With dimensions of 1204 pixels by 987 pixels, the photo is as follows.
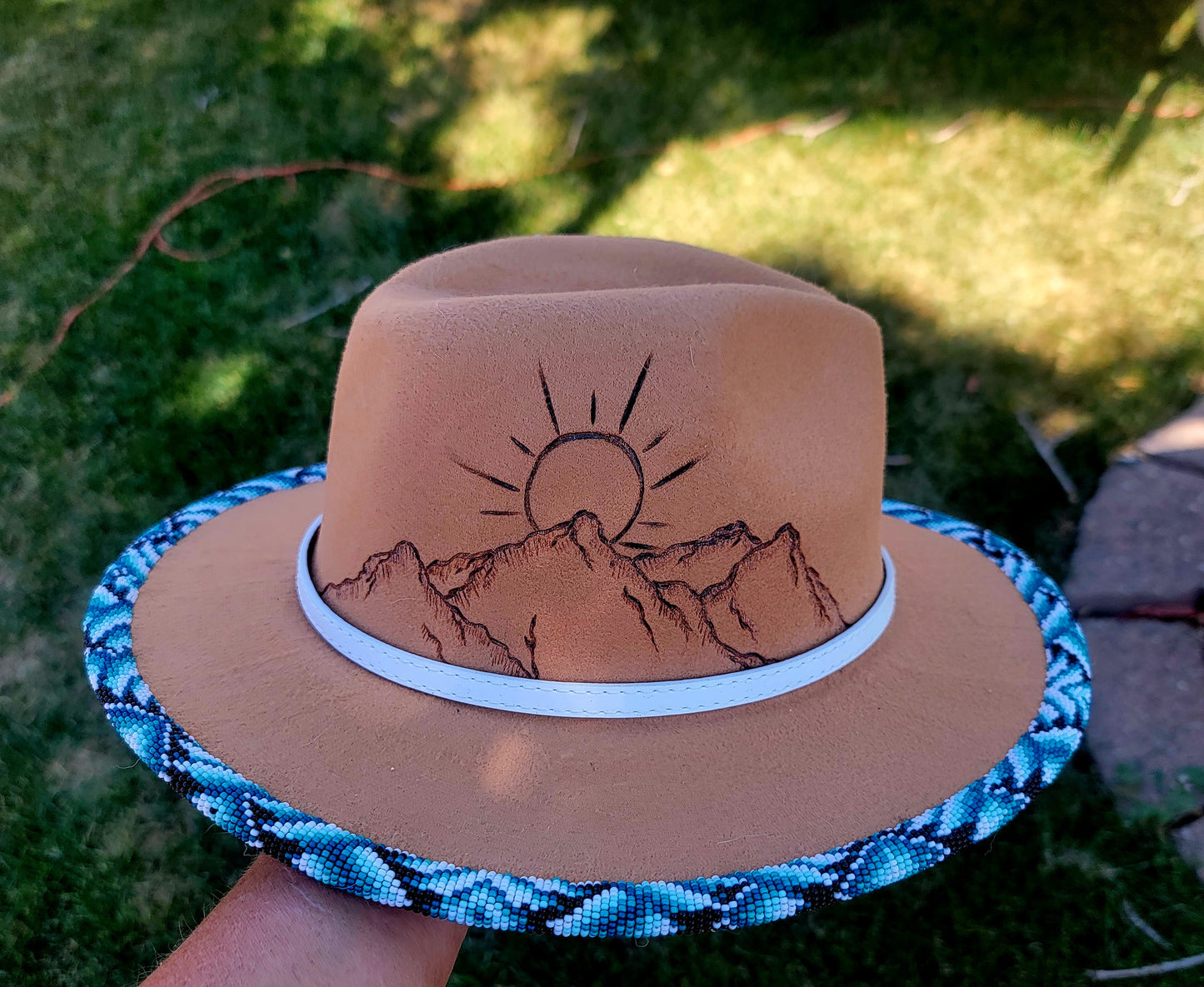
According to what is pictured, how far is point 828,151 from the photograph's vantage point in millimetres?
3320

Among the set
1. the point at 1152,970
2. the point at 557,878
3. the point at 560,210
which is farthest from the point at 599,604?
the point at 560,210

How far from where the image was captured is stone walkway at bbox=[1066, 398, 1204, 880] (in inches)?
92.8

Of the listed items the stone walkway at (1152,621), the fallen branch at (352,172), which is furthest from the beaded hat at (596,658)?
the fallen branch at (352,172)

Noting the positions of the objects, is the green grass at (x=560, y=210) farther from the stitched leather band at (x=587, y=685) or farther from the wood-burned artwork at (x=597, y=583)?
the wood-burned artwork at (x=597, y=583)

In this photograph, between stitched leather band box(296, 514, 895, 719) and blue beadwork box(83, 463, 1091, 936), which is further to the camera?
stitched leather band box(296, 514, 895, 719)

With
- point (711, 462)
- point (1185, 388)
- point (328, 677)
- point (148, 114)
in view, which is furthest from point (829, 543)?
point (148, 114)

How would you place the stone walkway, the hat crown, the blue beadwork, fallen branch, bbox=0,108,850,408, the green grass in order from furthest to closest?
1. fallen branch, bbox=0,108,850,408
2. the green grass
3. the stone walkway
4. the hat crown
5. the blue beadwork

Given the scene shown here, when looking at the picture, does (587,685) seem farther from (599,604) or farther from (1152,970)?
(1152,970)

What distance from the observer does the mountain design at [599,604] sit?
1291mm

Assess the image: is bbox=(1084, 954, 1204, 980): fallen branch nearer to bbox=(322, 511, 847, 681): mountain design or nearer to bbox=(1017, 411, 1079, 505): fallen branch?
bbox=(1017, 411, 1079, 505): fallen branch

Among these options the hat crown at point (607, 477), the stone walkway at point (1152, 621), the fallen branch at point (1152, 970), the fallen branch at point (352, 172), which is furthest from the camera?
the fallen branch at point (352, 172)

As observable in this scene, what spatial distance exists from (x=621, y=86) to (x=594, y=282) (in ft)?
7.42

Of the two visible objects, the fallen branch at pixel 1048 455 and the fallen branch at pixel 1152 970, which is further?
the fallen branch at pixel 1048 455

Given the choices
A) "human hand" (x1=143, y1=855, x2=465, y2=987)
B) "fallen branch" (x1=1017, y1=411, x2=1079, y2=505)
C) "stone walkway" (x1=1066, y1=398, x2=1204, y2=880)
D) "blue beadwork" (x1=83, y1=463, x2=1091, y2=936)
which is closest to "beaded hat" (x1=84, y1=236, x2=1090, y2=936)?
"blue beadwork" (x1=83, y1=463, x2=1091, y2=936)
